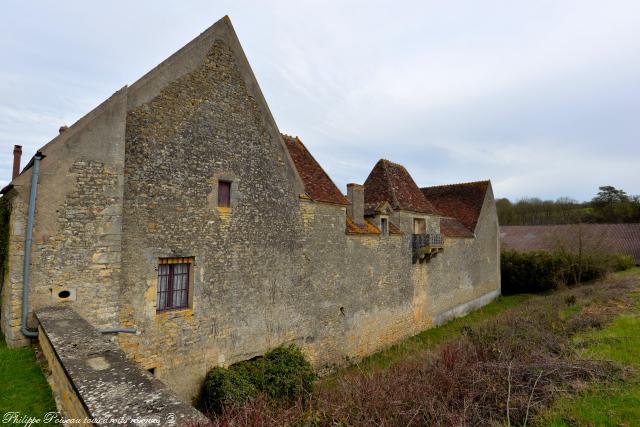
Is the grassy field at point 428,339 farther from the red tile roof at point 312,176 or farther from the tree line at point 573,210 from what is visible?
the tree line at point 573,210

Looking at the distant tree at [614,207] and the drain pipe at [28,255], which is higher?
the distant tree at [614,207]

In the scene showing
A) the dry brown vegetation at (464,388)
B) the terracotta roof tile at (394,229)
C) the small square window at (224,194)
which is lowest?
the dry brown vegetation at (464,388)

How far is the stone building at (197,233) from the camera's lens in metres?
6.91

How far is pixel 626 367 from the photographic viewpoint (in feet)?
23.4

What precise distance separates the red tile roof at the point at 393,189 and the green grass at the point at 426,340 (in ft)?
19.3

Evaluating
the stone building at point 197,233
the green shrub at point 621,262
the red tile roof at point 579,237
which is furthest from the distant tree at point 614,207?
the stone building at point 197,233

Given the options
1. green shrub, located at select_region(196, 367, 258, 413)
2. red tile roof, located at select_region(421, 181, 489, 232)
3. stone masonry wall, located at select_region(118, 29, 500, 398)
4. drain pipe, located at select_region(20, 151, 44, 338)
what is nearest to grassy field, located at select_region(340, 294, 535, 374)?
stone masonry wall, located at select_region(118, 29, 500, 398)

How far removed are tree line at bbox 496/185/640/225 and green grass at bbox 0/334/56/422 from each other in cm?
4658

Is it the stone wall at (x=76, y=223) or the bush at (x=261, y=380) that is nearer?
the stone wall at (x=76, y=223)

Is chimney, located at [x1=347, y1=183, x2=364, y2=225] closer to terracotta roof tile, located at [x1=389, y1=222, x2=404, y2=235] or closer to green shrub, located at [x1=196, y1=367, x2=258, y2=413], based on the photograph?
terracotta roof tile, located at [x1=389, y1=222, x2=404, y2=235]

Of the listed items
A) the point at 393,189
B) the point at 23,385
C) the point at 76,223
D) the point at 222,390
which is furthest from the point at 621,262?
the point at 23,385

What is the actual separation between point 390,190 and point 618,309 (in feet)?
31.9

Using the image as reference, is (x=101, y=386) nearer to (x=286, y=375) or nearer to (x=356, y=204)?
(x=286, y=375)

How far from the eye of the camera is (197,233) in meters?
8.95
